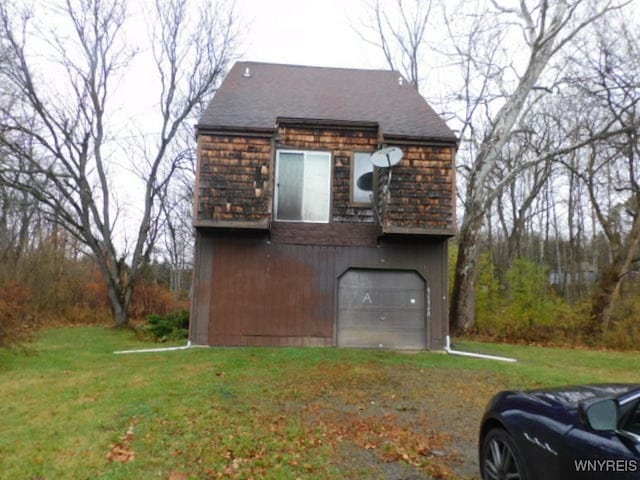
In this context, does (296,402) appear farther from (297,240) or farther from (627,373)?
(627,373)

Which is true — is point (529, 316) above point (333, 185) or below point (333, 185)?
below

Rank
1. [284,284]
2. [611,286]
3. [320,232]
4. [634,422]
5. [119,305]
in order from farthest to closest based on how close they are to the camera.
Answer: [119,305] → [611,286] → [320,232] → [284,284] → [634,422]

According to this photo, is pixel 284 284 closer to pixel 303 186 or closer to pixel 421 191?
pixel 303 186

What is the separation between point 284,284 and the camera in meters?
10.8

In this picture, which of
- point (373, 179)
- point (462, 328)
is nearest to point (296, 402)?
point (373, 179)

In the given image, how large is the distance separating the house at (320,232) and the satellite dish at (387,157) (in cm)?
41

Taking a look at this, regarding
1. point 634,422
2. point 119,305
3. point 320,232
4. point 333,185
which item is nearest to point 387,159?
point 333,185

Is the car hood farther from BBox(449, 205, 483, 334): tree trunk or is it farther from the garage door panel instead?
BBox(449, 205, 483, 334): tree trunk

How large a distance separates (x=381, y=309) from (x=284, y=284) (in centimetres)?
236

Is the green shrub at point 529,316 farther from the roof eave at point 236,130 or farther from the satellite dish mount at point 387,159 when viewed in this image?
the roof eave at point 236,130

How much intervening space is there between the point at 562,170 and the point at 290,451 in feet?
90.1

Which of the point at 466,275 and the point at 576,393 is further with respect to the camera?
the point at 466,275

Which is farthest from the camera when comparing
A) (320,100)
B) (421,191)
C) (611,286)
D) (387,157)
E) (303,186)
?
(611,286)

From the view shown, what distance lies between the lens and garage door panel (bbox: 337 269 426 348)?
35.4 feet
